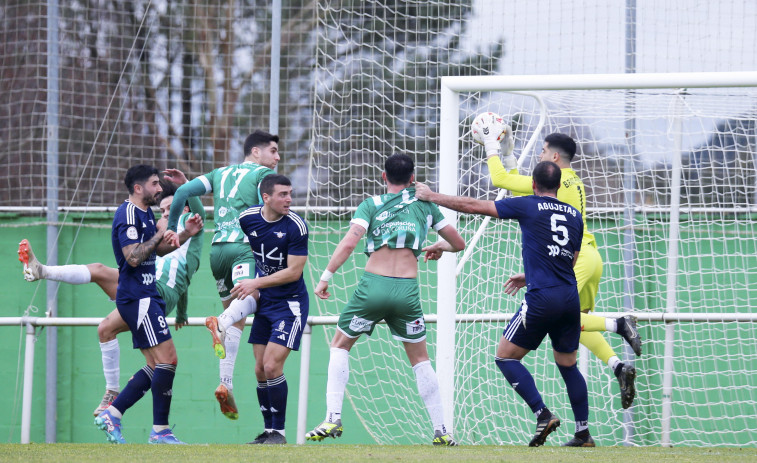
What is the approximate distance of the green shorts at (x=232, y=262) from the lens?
23.6ft

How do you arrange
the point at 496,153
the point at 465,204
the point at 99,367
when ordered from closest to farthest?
the point at 465,204 < the point at 496,153 < the point at 99,367

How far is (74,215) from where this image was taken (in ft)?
34.6

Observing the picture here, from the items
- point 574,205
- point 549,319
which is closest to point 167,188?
point 574,205

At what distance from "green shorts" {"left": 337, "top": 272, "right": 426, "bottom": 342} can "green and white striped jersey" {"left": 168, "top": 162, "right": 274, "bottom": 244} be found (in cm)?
122

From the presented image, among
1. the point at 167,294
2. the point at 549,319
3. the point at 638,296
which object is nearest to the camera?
the point at 549,319

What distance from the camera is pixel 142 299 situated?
22.6ft

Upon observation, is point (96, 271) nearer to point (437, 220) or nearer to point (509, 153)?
point (437, 220)

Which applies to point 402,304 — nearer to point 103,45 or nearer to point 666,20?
point 666,20

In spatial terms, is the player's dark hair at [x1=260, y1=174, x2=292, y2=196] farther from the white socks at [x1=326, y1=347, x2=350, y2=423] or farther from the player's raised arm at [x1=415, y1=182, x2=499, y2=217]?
the white socks at [x1=326, y1=347, x2=350, y2=423]

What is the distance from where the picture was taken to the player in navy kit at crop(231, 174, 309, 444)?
664 centimetres

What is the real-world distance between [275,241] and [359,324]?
32.5 inches

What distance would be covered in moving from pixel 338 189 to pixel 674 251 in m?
4.22

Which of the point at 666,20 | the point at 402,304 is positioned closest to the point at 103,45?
the point at 666,20

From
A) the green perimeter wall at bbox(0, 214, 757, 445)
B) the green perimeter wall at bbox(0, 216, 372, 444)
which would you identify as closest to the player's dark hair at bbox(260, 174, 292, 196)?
the green perimeter wall at bbox(0, 214, 757, 445)
